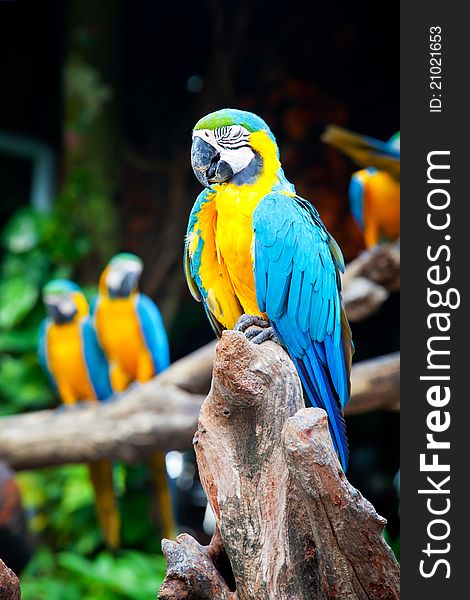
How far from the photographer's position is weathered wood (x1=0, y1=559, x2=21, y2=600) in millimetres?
894

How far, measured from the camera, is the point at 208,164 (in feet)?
3.44

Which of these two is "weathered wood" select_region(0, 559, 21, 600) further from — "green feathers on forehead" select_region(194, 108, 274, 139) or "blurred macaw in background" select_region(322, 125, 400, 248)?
"blurred macaw in background" select_region(322, 125, 400, 248)

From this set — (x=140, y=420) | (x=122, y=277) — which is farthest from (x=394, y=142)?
(x=140, y=420)

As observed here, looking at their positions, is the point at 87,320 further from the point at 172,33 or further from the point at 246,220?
Answer: the point at 246,220

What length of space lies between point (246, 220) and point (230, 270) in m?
0.08

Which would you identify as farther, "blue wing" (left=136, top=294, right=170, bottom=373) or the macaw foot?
"blue wing" (left=136, top=294, right=170, bottom=373)

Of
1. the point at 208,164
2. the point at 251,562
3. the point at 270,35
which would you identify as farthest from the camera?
the point at 270,35

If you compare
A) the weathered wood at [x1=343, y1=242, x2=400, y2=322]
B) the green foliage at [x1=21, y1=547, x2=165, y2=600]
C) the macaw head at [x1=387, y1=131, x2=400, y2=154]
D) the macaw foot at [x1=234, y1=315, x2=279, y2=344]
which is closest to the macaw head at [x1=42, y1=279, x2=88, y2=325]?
the green foliage at [x1=21, y1=547, x2=165, y2=600]

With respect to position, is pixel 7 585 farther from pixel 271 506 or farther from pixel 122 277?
pixel 122 277

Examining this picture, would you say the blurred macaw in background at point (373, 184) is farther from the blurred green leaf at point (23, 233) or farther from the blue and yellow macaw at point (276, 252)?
the blurred green leaf at point (23, 233)

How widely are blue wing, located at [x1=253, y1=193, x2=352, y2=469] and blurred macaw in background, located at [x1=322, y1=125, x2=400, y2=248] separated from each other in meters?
0.95

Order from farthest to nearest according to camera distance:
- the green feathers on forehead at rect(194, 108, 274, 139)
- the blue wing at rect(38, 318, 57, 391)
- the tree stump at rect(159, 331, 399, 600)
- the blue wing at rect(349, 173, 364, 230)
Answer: the blue wing at rect(38, 318, 57, 391) < the blue wing at rect(349, 173, 364, 230) < the green feathers on forehead at rect(194, 108, 274, 139) < the tree stump at rect(159, 331, 399, 600)

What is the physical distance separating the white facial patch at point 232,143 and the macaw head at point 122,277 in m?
1.20

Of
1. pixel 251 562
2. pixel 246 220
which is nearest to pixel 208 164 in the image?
pixel 246 220
